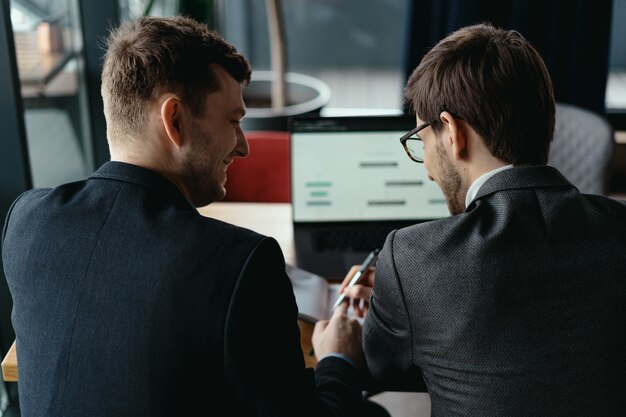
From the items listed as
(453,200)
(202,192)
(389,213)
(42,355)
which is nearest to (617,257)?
(453,200)

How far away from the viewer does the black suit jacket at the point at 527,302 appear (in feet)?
3.41

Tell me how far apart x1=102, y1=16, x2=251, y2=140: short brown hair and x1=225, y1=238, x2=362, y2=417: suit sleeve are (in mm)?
349

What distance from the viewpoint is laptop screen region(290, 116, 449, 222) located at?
1968 mm

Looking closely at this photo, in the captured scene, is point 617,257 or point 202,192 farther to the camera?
point 202,192

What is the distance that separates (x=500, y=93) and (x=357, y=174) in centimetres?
84

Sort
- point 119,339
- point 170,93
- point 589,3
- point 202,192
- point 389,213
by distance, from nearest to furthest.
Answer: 1. point 119,339
2. point 170,93
3. point 202,192
4. point 389,213
5. point 589,3

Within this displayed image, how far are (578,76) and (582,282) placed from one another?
276cm

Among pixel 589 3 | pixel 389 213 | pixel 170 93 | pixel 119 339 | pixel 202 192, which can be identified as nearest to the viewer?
pixel 119 339

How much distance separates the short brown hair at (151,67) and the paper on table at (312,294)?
58 cm

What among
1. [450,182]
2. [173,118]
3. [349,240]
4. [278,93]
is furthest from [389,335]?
[278,93]

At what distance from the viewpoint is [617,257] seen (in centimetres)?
106

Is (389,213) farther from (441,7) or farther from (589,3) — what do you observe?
(589,3)

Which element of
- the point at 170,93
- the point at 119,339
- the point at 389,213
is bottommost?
the point at 389,213

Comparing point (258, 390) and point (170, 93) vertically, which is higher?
point (170, 93)
